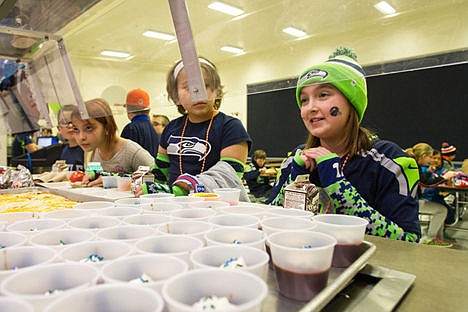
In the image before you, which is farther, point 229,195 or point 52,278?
point 229,195

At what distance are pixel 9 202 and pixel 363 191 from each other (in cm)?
168

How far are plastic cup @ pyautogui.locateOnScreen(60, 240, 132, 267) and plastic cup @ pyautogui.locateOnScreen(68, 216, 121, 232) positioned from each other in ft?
0.66

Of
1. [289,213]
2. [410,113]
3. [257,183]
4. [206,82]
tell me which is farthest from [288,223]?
[410,113]

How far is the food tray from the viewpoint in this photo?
53cm

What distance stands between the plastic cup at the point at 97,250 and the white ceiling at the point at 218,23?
2.73 ft

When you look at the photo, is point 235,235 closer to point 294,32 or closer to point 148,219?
point 148,219

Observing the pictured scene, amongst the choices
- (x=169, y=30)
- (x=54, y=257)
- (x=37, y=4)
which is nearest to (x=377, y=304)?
(x=54, y=257)

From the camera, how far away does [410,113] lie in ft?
23.8

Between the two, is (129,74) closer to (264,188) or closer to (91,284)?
(91,284)

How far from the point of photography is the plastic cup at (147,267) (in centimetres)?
53

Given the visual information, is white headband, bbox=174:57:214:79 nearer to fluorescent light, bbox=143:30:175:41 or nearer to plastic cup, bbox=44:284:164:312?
fluorescent light, bbox=143:30:175:41

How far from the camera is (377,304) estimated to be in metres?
0.61

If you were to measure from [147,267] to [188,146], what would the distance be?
1.32 metres

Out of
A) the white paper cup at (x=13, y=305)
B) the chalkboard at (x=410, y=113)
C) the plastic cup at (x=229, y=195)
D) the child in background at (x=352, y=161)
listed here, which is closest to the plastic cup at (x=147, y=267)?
the white paper cup at (x=13, y=305)
